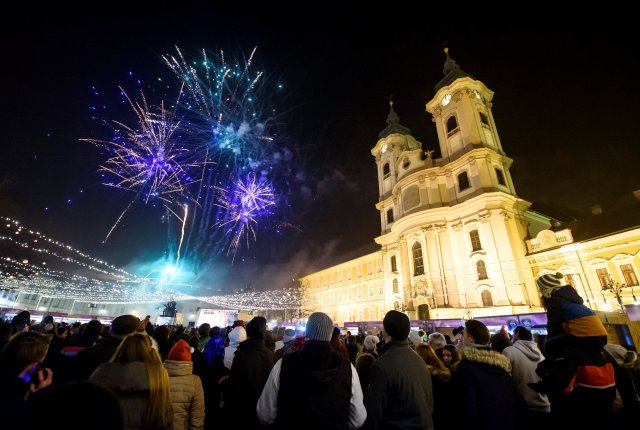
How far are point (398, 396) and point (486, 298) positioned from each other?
26.1 m

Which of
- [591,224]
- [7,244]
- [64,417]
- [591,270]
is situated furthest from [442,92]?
[7,244]

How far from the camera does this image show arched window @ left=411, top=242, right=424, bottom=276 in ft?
95.7

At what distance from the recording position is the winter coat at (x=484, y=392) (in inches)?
110

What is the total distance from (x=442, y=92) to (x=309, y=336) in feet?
124

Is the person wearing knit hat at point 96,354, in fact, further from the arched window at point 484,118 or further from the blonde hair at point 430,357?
the arched window at point 484,118

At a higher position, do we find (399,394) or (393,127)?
(393,127)

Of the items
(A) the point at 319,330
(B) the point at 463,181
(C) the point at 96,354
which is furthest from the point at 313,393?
(B) the point at 463,181

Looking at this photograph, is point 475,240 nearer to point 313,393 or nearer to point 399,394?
point 399,394

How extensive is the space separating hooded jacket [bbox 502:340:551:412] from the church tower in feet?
75.1

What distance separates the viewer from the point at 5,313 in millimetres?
23219

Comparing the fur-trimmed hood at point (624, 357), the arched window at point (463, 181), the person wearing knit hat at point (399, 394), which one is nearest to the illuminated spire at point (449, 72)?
the arched window at point (463, 181)

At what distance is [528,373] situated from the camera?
3631 millimetres

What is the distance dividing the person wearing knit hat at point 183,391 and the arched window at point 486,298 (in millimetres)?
26656

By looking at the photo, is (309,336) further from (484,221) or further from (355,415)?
(484,221)
